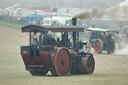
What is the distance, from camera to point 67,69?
20172 millimetres

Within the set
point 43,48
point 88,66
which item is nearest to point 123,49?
point 88,66

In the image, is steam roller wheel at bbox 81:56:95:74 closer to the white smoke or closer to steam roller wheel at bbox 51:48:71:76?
steam roller wheel at bbox 51:48:71:76

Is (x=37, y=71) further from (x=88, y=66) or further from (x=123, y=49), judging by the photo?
(x=123, y=49)

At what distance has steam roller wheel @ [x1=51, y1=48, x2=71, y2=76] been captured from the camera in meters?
19.5

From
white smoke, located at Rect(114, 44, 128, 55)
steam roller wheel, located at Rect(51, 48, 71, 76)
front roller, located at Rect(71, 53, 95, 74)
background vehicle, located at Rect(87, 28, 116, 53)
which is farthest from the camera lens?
white smoke, located at Rect(114, 44, 128, 55)

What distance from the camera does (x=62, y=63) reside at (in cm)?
1988

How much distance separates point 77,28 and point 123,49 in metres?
20.1

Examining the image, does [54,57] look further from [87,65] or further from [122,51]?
[122,51]

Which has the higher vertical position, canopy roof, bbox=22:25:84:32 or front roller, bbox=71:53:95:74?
canopy roof, bbox=22:25:84:32

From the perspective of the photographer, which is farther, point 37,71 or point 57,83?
point 37,71

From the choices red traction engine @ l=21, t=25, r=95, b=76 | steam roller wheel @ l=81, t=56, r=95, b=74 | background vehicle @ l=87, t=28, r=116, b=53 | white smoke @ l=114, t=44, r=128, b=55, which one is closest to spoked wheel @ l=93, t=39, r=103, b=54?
background vehicle @ l=87, t=28, r=116, b=53

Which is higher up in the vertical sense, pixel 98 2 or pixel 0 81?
pixel 98 2

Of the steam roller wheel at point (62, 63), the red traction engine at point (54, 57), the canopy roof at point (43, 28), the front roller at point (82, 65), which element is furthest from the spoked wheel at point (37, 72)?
the canopy roof at point (43, 28)

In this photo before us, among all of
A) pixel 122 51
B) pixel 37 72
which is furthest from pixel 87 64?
pixel 122 51
